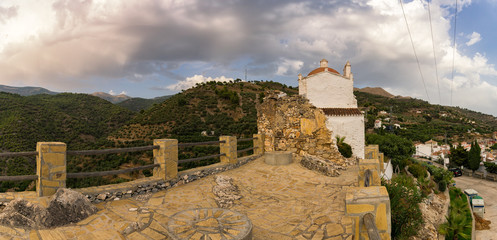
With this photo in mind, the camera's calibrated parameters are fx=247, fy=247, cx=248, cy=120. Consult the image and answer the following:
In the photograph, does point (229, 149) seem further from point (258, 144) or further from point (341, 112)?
point (341, 112)

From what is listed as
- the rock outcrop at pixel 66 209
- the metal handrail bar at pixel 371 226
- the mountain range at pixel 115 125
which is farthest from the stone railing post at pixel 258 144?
the mountain range at pixel 115 125

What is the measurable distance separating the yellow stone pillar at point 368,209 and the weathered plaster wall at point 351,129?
13.3 m

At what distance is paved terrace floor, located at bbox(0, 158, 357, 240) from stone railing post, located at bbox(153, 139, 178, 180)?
0.44 meters

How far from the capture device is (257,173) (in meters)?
8.47

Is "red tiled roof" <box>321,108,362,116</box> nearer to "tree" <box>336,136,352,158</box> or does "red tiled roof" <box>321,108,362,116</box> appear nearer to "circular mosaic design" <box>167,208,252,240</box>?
"tree" <box>336,136,352,158</box>

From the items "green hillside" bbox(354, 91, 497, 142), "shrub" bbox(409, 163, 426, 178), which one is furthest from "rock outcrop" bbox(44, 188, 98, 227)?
"green hillside" bbox(354, 91, 497, 142)

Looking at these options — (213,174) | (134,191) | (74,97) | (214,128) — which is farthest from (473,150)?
(74,97)

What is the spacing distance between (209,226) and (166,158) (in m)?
3.03

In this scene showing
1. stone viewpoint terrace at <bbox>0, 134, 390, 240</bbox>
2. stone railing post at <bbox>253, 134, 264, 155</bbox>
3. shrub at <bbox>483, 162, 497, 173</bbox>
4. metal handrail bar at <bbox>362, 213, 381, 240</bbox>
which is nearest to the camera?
metal handrail bar at <bbox>362, 213, 381, 240</bbox>

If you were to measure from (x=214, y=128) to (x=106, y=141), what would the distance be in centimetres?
1467

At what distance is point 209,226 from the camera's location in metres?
3.60

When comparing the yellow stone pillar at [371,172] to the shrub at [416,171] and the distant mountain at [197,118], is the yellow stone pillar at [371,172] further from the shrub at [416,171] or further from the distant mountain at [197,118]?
the distant mountain at [197,118]

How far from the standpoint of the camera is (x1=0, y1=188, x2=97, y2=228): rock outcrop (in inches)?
140

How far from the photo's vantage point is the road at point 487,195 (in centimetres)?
1956
